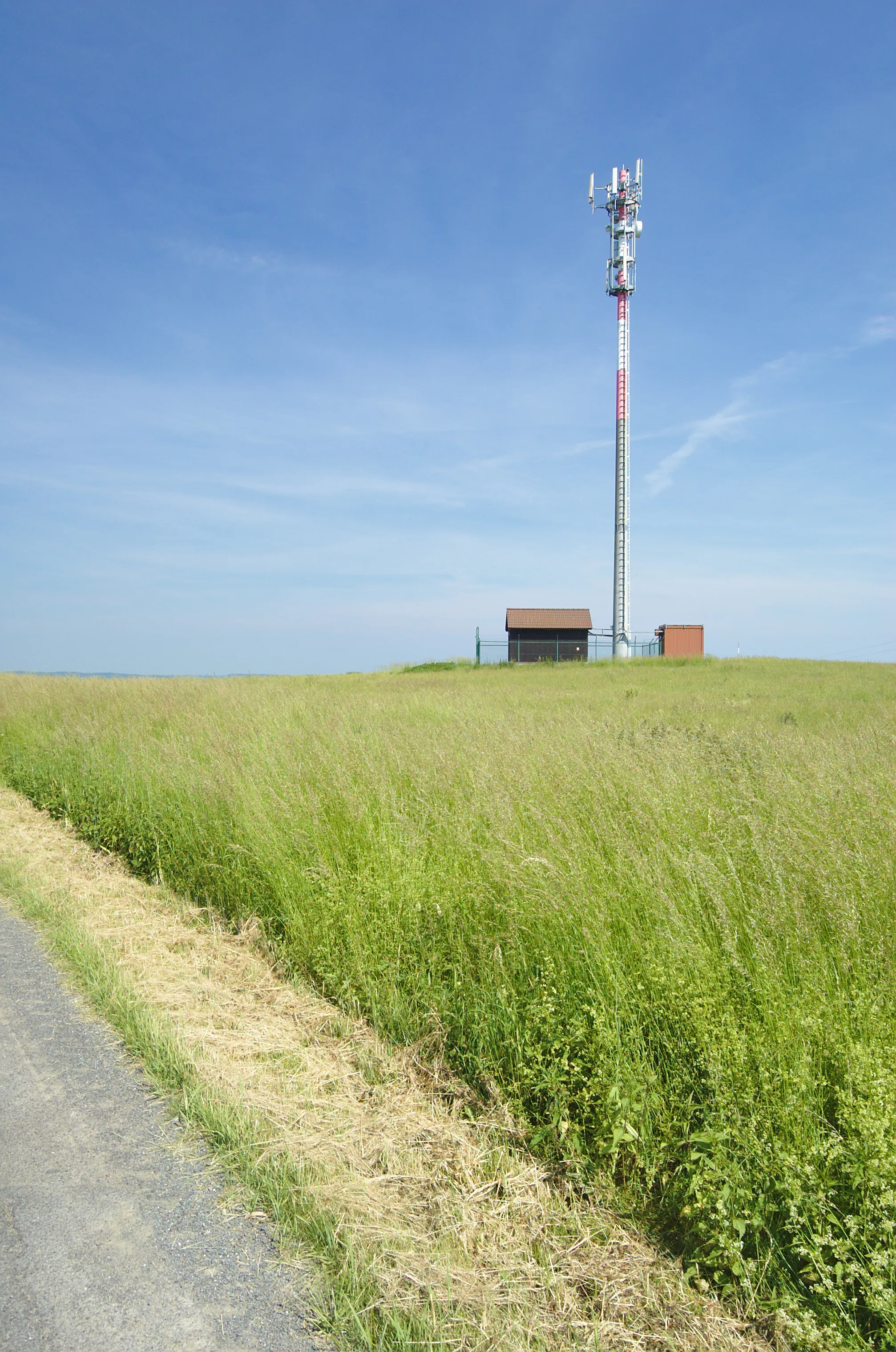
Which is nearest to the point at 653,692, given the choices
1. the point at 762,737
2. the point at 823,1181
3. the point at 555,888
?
the point at 762,737

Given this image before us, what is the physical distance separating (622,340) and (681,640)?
16.1 m

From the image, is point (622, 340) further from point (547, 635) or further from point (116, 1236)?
point (116, 1236)

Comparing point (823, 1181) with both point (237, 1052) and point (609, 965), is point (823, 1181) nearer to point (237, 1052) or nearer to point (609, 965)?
point (609, 965)

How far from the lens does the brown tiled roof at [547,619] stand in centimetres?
4234

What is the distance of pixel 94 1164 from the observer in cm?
286

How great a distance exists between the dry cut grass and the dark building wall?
3666cm

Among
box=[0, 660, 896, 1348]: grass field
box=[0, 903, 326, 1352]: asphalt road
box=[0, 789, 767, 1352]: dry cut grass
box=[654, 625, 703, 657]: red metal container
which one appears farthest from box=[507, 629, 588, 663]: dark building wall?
box=[0, 903, 326, 1352]: asphalt road

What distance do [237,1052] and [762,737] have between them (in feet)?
18.8

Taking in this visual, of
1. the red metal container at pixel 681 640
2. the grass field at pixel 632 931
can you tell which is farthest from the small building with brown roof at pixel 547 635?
the grass field at pixel 632 931

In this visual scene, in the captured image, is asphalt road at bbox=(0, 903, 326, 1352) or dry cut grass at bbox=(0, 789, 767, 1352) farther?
dry cut grass at bbox=(0, 789, 767, 1352)

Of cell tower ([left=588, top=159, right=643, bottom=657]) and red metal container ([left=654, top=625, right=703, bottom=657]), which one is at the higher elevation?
cell tower ([left=588, top=159, right=643, bottom=657])

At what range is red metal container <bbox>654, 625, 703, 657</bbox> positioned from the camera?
42.0 metres

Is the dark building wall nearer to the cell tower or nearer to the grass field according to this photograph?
the cell tower

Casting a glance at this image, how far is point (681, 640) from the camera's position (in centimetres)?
4206
